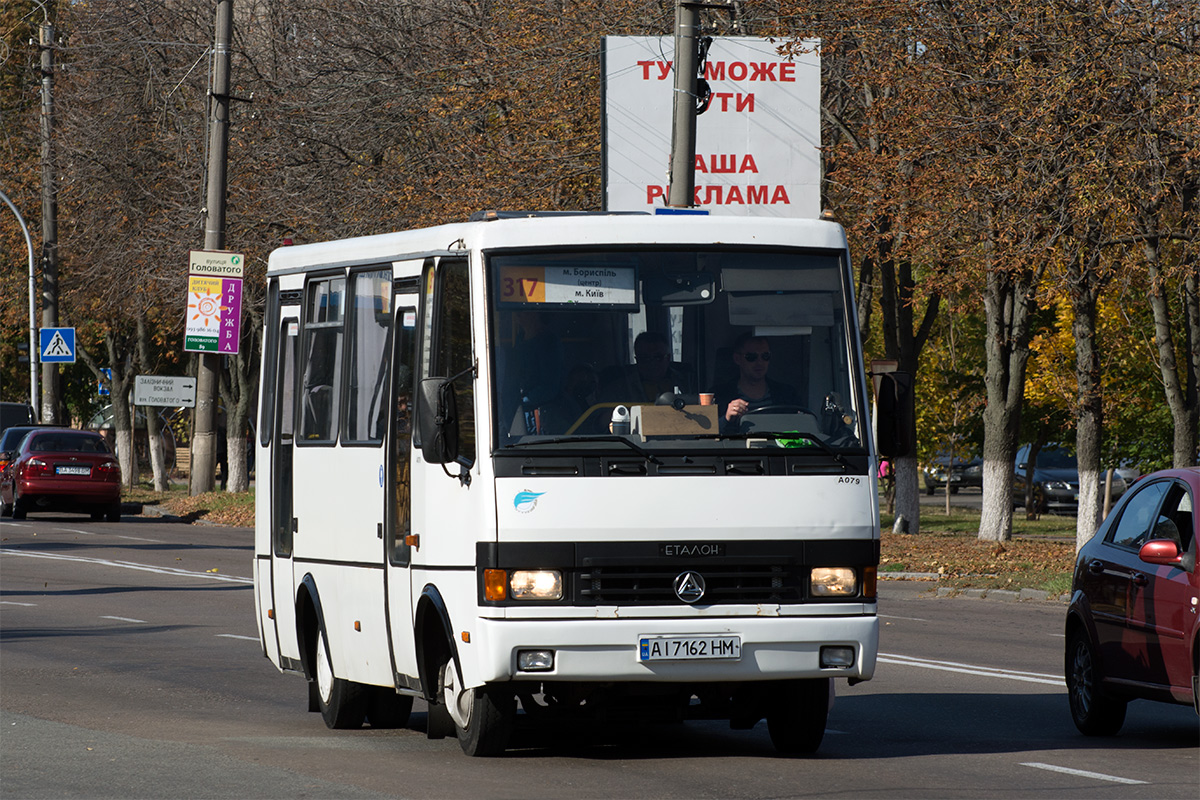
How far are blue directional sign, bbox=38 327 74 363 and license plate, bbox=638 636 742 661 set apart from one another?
34969 mm

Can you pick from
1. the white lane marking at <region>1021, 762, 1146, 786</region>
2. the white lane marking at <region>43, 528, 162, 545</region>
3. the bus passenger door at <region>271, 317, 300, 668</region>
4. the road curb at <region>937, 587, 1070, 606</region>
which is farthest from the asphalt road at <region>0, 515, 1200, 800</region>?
the white lane marking at <region>43, 528, 162, 545</region>

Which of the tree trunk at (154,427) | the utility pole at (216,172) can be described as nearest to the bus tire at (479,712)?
the utility pole at (216,172)

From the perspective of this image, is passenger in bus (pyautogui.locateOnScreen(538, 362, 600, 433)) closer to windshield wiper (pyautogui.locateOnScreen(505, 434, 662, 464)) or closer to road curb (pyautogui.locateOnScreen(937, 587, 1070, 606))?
windshield wiper (pyautogui.locateOnScreen(505, 434, 662, 464))

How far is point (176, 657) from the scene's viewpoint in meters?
14.4


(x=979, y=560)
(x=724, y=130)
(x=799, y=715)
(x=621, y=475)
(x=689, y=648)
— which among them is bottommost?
(x=979, y=560)

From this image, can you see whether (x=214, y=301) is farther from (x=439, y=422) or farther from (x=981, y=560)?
(x=439, y=422)

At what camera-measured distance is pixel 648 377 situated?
353 inches

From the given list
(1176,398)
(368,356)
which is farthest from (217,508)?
(368,356)

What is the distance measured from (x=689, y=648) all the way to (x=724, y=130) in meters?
13.3

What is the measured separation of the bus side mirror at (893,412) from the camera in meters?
9.30

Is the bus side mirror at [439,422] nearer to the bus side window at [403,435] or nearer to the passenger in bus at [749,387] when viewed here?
the bus side window at [403,435]

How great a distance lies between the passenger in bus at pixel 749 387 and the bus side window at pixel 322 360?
2.50 meters

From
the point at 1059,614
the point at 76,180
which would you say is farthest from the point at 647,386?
the point at 76,180

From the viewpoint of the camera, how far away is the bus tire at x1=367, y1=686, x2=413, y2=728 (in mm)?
10766
